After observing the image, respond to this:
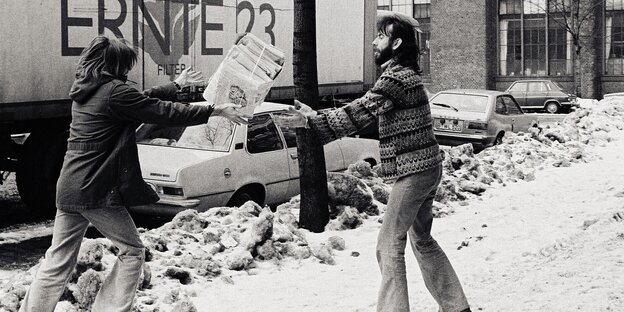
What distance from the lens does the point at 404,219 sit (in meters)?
5.61

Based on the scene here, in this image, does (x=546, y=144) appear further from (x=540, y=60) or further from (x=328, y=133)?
(x=540, y=60)

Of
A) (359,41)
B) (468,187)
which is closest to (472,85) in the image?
(359,41)

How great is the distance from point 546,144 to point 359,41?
429cm

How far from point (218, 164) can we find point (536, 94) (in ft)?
94.4

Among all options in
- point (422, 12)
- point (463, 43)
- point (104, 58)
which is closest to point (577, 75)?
point (463, 43)

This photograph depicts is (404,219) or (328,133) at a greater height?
(328,133)

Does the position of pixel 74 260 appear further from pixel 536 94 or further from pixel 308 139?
pixel 536 94

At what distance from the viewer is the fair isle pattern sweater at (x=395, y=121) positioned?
555cm

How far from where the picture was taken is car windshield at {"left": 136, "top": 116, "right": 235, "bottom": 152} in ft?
35.3

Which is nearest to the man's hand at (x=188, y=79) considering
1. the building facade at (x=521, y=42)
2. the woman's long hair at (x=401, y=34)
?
the woman's long hair at (x=401, y=34)

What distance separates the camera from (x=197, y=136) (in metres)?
10.9

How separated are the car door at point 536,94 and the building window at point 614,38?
5.58 metres

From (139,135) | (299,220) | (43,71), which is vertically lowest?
(299,220)

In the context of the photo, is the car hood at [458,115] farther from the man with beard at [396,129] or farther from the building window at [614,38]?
the building window at [614,38]
